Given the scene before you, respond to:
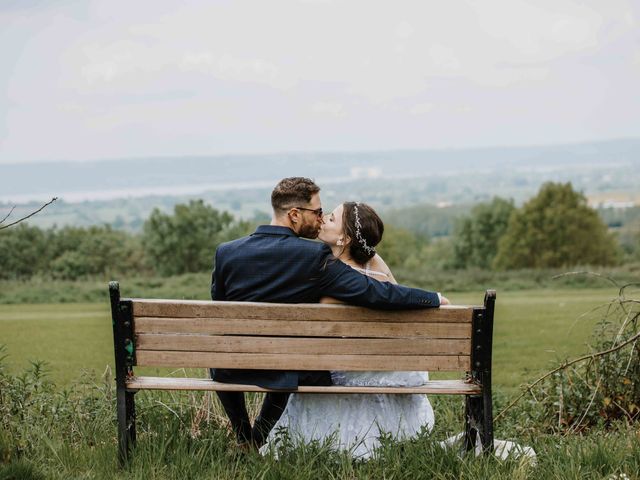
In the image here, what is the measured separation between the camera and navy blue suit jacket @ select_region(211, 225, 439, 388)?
4.14 metres

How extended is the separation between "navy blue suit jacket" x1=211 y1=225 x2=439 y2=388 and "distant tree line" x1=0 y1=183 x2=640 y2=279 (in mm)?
19825

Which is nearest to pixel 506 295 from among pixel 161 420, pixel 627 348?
pixel 627 348

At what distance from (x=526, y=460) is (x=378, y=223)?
151 cm

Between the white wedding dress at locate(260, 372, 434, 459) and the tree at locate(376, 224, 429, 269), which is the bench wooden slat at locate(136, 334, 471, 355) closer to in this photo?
the white wedding dress at locate(260, 372, 434, 459)

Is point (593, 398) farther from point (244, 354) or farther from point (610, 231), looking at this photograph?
point (610, 231)

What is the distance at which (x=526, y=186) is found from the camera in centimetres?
14588

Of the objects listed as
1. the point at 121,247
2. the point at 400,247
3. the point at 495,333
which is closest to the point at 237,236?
the point at 121,247

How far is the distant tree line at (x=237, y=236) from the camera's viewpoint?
24.3 m

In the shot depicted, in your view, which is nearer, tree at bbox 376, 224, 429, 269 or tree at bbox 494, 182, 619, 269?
tree at bbox 494, 182, 619, 269

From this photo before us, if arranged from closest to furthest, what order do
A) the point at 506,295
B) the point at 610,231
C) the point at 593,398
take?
the point at 593,398, the point at 506,295, the point at 610,231

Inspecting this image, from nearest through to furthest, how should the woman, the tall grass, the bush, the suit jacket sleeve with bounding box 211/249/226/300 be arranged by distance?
the tall grass → the suit jacket sleeve with bounding box 211/249/226/300 → the woman → the bush

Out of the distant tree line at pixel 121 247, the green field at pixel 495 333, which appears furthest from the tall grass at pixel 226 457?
the distant tree line at pixel 121 247

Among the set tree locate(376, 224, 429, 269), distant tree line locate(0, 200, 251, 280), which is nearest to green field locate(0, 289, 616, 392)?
distant tree line locate(0, 200, 251, 280)

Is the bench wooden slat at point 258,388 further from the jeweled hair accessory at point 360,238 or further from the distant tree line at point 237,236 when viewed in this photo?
the distant tree line at point 237,236
